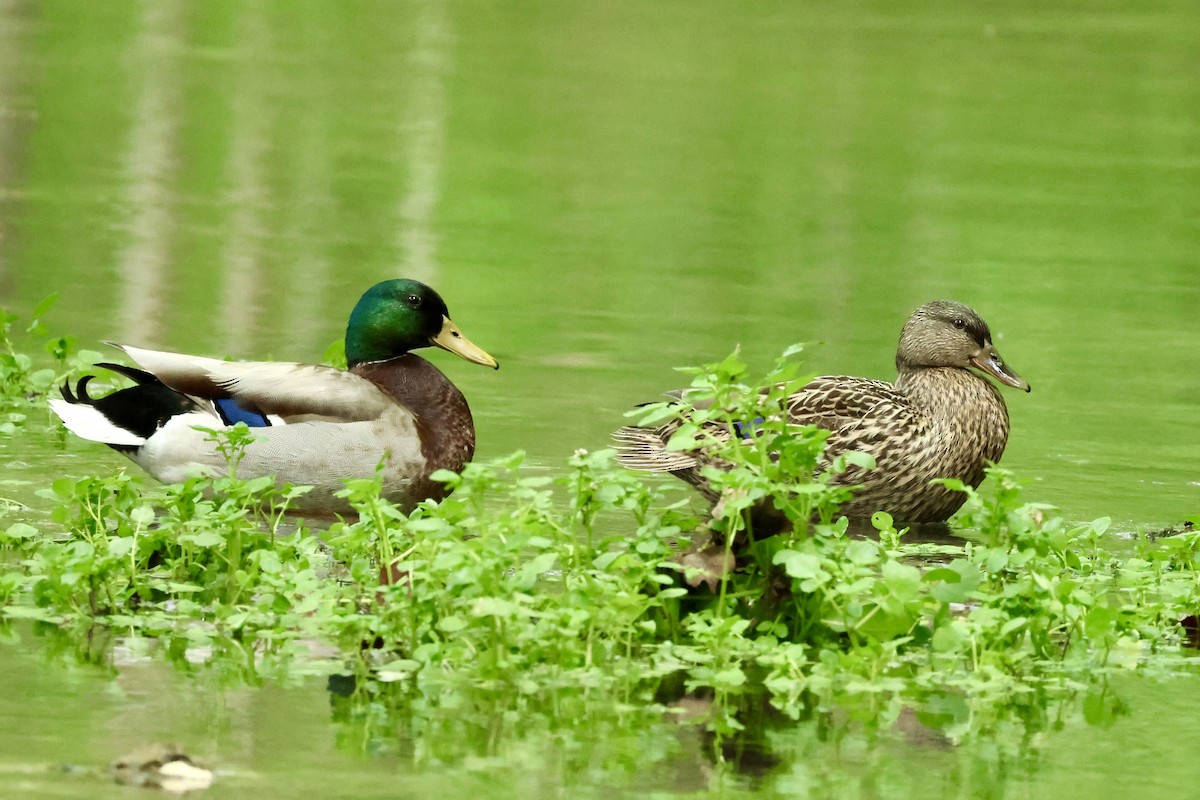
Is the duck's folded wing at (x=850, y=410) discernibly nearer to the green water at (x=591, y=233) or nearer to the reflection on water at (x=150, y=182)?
the green water at (x=591, y=233)

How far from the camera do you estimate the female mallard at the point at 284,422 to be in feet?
25.4

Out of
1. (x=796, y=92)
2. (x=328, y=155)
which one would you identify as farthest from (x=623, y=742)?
(x=796, y=92)

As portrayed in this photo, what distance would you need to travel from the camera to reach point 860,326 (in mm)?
11727

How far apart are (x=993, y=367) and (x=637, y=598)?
3.33m

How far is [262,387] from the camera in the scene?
7809 mm

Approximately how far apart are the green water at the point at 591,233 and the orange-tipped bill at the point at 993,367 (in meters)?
0.37

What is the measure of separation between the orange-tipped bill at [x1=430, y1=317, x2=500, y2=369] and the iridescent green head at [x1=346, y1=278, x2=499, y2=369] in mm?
54

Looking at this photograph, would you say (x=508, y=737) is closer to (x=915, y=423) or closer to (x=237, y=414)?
(x=237, y=414)

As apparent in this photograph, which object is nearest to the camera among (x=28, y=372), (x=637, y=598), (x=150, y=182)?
(x=637, y=598)

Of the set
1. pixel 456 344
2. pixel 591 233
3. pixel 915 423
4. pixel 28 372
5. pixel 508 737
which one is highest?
pixel 591 233

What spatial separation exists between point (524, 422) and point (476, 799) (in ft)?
14.9

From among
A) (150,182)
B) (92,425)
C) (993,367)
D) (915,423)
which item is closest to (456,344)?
(92,425)

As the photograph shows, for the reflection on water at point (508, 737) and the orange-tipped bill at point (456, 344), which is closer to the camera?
the reflection on water at point (508, 737)

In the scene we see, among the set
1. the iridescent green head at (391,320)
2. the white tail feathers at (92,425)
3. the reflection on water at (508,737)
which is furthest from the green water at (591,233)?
the iridescent green head at (391,320)
